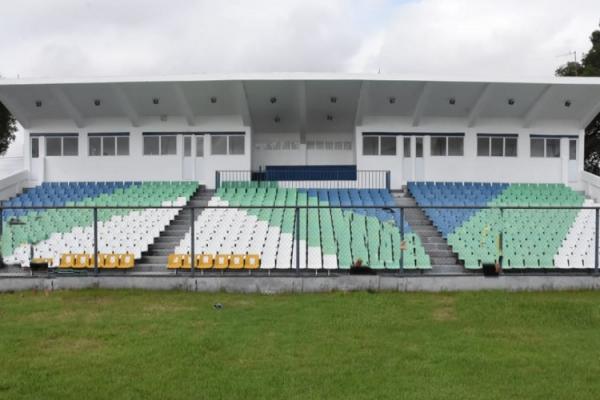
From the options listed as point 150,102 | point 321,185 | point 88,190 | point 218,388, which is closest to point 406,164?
point 321,185

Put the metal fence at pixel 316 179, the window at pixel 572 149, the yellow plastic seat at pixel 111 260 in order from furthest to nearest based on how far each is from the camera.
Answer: the window at pixel 572 149, the metal fence at pixel 316 179, the yellow plastic seat at pixel 111 260

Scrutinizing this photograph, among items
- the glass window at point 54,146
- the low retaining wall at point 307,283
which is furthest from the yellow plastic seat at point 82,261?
the glass window at point 54,146

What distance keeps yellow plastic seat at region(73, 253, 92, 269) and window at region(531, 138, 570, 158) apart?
19.5 meters

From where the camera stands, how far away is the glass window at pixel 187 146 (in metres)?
24.9

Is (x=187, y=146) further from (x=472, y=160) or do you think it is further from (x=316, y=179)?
(x=472, y=160)

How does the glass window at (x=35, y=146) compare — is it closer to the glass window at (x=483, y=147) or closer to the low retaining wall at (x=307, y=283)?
the low retaining wall at (x=307, y=283)

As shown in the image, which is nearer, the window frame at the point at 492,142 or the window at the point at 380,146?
the window at the point at 380,146

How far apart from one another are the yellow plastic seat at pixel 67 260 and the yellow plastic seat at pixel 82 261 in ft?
0.25

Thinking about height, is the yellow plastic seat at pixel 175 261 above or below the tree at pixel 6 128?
below

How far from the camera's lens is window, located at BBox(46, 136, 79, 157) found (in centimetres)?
2523

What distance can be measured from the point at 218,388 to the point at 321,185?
717 inches

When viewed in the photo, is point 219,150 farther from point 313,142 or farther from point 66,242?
point 66,242

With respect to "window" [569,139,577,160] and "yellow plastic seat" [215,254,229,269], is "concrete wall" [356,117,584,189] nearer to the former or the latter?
"window" [569,139,577,160]

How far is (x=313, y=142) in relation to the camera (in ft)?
86.0
